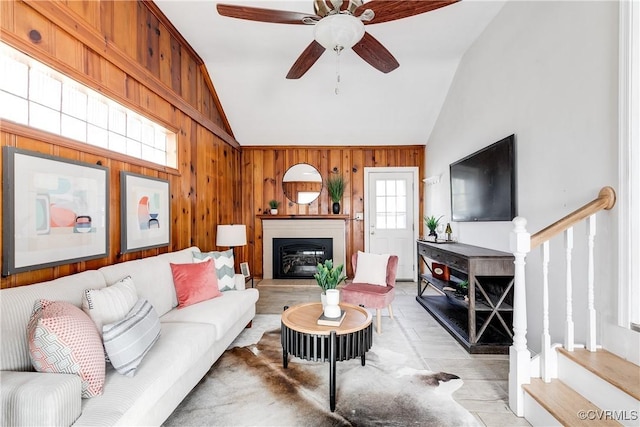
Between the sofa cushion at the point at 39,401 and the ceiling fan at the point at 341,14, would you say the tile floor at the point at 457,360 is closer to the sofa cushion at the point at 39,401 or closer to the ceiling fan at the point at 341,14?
the sofa cushion at the point at 39,401

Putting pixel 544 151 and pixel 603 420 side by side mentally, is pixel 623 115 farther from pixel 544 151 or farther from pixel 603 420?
pixel 603 420

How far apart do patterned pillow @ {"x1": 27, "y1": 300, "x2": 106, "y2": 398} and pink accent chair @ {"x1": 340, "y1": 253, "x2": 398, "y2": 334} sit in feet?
7.68

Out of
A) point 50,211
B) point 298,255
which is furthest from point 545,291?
point 298,255

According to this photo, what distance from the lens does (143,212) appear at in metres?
2.78

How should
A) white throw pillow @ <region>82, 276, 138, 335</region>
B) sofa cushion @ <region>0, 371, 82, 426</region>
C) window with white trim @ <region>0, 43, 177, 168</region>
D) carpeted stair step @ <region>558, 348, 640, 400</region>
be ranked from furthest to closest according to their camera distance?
window with white trim @ <region>0, 43, 177, 168</region>
white throw pillow @ <region>82, 276, 138, 335</region>
carpeted stair step @ <region>558, 348, 640, 400</region>
sofa cushion @ <region>0, 371, 82, 426</region>

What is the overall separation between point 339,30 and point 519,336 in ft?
7.57

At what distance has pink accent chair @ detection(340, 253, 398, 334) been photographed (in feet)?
10.3

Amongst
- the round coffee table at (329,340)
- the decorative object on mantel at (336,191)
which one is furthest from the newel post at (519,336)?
the decorative object on mantel at (336,191)

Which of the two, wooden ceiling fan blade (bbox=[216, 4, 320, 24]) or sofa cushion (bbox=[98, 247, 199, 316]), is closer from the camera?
wooden ceiling fan blade (bbox=[216, 4, 320, 24])

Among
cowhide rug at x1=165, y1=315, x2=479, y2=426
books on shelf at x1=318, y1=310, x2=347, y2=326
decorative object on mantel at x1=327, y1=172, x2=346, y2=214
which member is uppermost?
decorative object on mantel at x1=327, y1=172, x2=346, y2=214

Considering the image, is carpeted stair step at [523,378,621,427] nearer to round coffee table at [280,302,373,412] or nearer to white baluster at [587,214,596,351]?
white baluster at [587,214,596,351]

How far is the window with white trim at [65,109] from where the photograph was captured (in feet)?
5.75

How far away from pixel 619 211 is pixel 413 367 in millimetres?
1722

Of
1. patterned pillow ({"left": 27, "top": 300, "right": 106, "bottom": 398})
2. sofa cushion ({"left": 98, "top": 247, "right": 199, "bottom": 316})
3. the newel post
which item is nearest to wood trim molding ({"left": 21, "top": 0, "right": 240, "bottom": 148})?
sofa cushion ({"left": 98, "top": 247, "right": 199, "bottom": 316})
